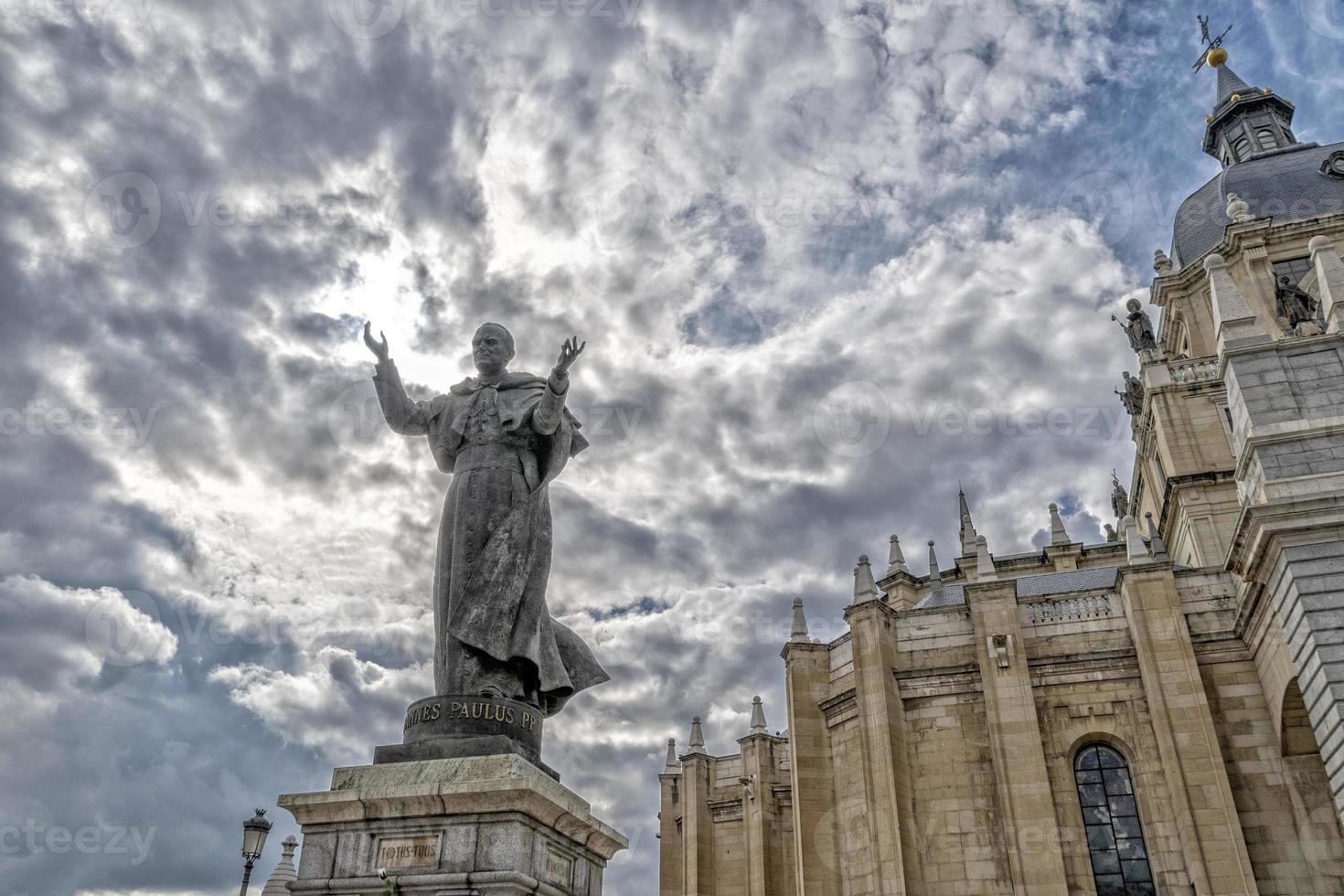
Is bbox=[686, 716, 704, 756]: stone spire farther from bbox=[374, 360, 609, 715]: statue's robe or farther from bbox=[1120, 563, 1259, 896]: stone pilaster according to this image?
bbox=[374, 360, 609, 715]: statue's robe

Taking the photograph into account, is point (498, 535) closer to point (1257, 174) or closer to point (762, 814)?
point (762, 814)

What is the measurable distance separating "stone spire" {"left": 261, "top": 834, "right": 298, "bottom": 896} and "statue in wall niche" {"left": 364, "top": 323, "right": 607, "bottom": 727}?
12.1m

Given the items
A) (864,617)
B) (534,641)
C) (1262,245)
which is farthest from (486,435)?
(1262,245)

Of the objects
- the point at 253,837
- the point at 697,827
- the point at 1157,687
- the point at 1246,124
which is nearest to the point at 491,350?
the point at 253,837

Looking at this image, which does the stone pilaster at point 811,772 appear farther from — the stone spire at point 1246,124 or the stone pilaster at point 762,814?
the stone spire at point 1246,124

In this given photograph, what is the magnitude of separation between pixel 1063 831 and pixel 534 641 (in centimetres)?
2023

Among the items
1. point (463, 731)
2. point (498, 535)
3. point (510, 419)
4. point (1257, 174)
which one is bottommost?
point (463, 731)

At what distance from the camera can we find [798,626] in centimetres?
2897

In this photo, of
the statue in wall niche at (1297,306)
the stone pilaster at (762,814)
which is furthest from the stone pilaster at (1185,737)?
the stone pilaster at (762,814)

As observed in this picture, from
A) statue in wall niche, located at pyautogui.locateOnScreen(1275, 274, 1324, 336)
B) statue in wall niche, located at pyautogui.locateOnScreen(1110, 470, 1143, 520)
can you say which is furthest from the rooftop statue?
statue in wall niche, located at pyautogui.locateOnScreen(1275, 274, 1324, 336)

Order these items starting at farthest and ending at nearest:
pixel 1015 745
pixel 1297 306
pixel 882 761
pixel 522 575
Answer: pixel 882 761 → pixel 1015 745 → pixel 1297 306 → pixel 522 575

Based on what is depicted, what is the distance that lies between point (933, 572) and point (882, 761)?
16.1 m

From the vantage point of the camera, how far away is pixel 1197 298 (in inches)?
1339

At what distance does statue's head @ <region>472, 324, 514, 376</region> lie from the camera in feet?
23.7
